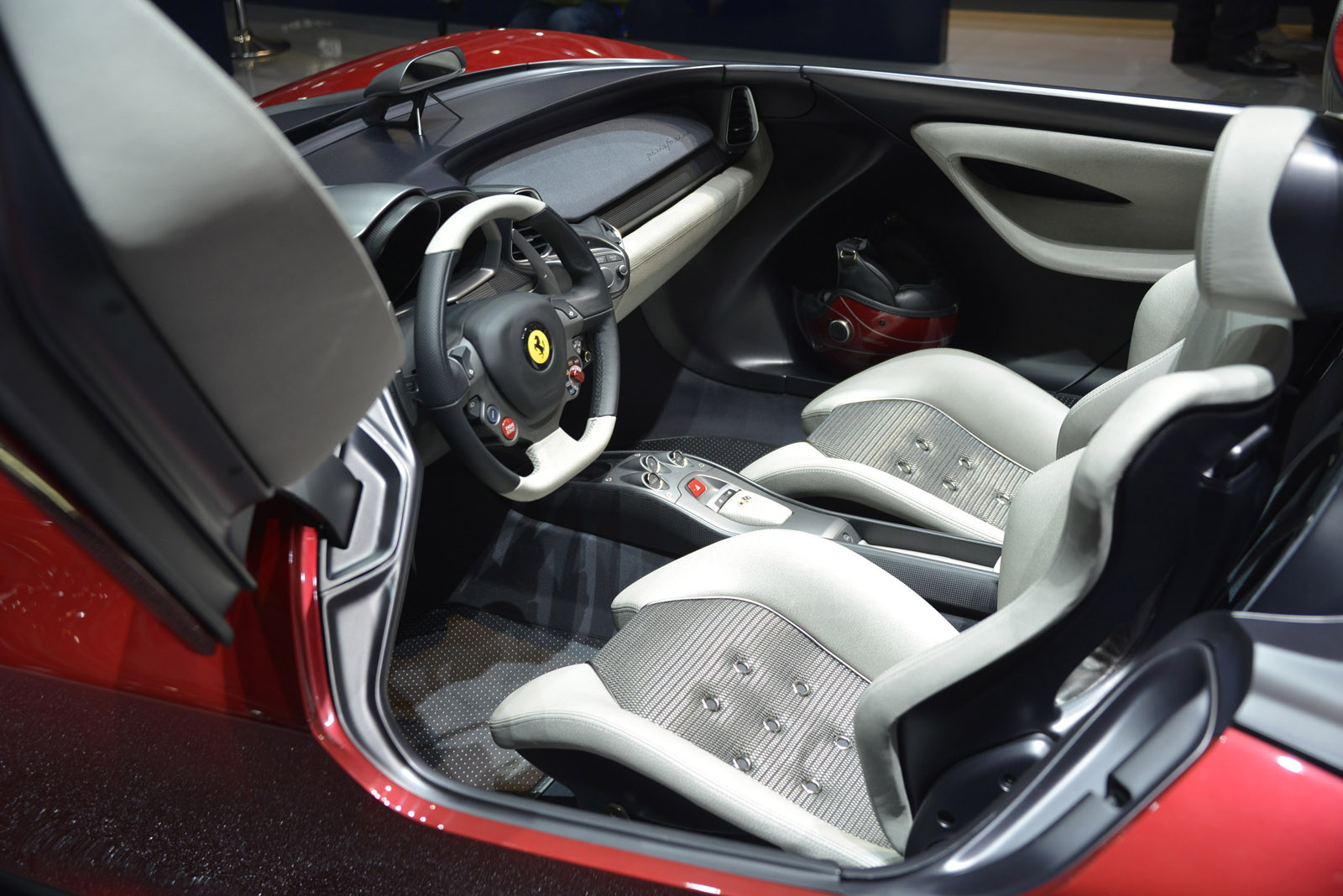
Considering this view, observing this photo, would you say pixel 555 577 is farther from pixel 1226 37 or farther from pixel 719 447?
pixel 1226 37

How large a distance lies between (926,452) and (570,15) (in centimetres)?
347

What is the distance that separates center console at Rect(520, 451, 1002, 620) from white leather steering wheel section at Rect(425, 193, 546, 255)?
0.55 metres

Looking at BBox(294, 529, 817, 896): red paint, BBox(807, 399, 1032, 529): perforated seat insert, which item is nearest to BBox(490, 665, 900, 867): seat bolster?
BBox(294, 529, 817, 896): red paint

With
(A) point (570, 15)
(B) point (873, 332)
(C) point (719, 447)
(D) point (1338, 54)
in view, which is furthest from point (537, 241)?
(A) point (570, 15)

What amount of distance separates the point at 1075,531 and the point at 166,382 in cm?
64

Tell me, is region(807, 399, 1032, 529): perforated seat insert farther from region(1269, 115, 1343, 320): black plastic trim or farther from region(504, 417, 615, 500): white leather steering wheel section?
region(1269, 115, 1343, 320): black plastic trim

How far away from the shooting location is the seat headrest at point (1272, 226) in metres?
0.73

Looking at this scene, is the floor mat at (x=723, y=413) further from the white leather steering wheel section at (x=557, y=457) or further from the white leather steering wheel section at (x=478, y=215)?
the white leather steering wheel section at (x=478, y=215)

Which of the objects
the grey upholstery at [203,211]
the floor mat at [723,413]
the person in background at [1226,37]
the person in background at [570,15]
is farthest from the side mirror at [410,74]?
the person in background at [1226,37]

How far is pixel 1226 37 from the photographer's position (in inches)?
205

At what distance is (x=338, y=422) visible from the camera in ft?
2.33

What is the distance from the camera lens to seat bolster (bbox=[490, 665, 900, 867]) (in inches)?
38.6

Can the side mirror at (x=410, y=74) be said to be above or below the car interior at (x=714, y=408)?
above

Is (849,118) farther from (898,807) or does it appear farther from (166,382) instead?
(166,382)
